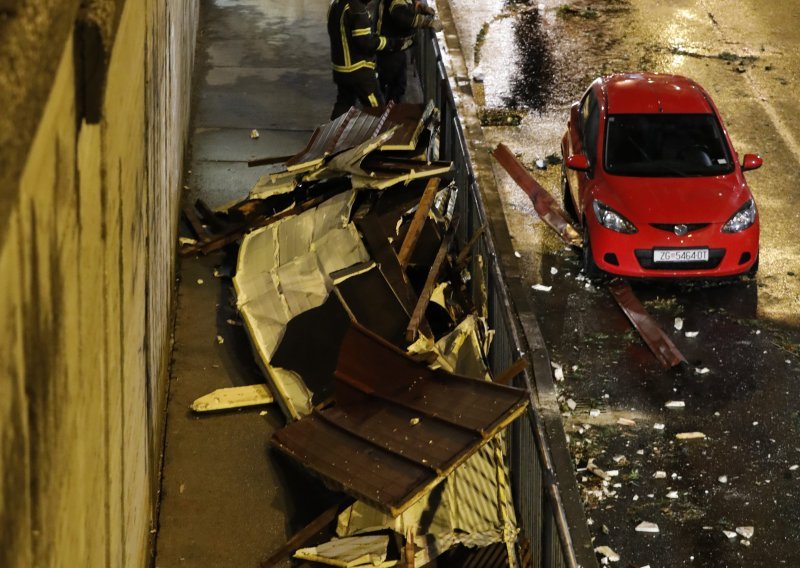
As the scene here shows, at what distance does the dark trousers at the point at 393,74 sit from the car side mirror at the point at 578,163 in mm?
2866

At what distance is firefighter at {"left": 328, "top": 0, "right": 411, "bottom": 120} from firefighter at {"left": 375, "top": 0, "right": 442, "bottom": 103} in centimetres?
45

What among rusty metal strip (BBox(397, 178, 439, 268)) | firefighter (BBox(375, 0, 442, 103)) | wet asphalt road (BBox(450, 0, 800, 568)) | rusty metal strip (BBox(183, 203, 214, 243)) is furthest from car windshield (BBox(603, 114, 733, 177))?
rusty metal strip (BBox(183, 203, 214, 243))

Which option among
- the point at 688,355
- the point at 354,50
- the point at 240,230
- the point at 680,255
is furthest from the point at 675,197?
the point at 240,230

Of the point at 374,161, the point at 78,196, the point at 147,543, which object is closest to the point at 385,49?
the point at 374,161

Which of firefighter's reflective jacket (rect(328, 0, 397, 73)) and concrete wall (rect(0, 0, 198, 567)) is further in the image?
firefighter's reflective jacket (rect(328, 0, 397, 73))

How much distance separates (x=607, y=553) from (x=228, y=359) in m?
3.38

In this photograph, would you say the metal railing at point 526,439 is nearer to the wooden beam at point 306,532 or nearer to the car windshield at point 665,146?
the wooden beam at point 306,532

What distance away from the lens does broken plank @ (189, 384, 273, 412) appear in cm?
873

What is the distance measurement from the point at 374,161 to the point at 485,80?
6812mm

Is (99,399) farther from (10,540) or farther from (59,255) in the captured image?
(10,540)

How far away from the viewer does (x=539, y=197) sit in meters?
13.4

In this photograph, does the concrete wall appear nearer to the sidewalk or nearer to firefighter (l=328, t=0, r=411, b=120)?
the sidewalk

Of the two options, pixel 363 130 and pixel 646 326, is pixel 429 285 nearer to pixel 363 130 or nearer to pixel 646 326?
pixel 646 326

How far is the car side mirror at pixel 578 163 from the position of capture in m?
12.0
